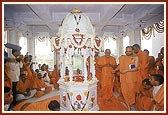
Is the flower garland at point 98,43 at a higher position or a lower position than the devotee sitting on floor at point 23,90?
higher

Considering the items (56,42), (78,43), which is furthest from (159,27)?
(56,42)

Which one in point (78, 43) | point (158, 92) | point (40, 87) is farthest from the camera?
point (40, 87)

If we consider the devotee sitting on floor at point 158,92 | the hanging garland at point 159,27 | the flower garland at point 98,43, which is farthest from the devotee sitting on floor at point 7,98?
the hanging garland at point 159,27

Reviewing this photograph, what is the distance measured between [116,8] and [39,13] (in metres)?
0.69

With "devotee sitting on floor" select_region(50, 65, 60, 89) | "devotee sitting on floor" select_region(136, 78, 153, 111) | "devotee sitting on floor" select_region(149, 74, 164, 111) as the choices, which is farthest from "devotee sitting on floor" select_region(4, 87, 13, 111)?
"devotee sitting on floor" select_region(149, 74, 164, 111)

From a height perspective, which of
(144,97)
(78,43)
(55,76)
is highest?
(78,43)

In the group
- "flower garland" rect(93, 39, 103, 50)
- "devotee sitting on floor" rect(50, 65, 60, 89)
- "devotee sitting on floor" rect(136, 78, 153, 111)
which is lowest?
"devotee sitting on floor" rect(136, 78, 153, 111)

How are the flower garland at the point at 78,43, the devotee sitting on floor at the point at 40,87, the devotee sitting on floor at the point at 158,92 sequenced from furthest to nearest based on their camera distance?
the devotee sitting on floor at the point at 40,87
the flower garland at the point at 78,43
the devotee sitting on floor at the point at 158,92

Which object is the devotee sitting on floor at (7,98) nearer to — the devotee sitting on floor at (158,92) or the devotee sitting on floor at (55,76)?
the devotee sitting on floor at (55,76)

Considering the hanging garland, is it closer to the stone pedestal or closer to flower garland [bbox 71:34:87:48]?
flower garland [bbox 71:34:87:48]

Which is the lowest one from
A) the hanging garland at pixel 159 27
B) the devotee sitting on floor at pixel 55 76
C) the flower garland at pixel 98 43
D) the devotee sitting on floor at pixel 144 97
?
the devotee sitting on floor at pixel 144 97

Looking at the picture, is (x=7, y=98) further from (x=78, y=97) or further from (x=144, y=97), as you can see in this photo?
(x=144, y=97)

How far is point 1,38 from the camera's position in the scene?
2355 mm

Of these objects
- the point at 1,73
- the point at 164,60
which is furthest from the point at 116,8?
the point at 1,73
